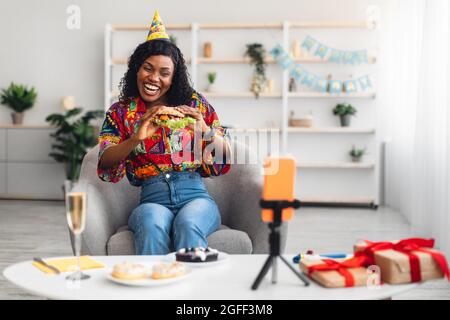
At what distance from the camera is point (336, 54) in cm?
600

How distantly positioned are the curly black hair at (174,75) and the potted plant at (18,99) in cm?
437

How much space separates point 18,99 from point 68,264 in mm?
5234

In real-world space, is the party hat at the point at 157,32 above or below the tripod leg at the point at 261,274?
above

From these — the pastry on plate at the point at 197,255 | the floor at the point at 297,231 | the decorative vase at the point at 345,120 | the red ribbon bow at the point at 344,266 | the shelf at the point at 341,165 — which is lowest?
the floor at the point at 297,231

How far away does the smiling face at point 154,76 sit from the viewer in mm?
2191

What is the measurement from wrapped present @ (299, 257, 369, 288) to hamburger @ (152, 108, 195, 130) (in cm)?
79

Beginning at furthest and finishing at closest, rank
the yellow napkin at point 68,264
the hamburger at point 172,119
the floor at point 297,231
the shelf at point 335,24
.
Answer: the shelf at point 335,24 → the floor at point 297,231 → the hamburger at point 172,119 → the yellow napkin at point 68,264

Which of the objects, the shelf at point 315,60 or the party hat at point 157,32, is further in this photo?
the shelf at point 315,60

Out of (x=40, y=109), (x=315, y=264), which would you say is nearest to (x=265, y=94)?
(x=40, y=109)

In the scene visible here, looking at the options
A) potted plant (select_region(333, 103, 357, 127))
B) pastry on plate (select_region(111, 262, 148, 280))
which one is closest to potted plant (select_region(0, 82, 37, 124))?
potted plant (select_region(333, 103, 357, 127))

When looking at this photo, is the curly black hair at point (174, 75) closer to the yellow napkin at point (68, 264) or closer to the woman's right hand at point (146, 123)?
the woman's right hand at point (146, 123)

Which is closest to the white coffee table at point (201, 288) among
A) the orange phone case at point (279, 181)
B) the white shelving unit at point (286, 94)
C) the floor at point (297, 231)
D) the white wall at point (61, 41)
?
the orange phone case at point (279, 181)

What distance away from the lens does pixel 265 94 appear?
601 cm

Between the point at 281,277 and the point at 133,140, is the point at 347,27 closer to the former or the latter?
the point at 133,140
